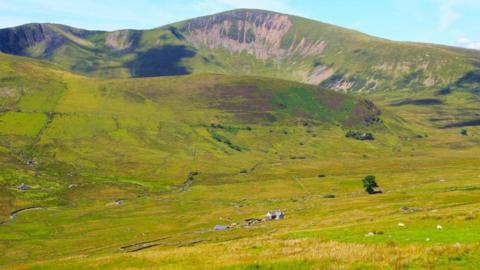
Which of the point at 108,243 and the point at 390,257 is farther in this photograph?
the point at 108,243

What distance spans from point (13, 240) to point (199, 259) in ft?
425

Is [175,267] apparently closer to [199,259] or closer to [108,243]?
[199,259]

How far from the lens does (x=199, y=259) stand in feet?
121

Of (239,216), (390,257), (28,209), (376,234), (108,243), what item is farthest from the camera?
(28,209)

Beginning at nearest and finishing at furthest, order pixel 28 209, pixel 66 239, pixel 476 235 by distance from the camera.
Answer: pixel 476 235, pixel 66 239, pixel 28 209

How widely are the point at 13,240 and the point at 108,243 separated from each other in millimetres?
35357

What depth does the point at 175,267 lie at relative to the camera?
3425cm

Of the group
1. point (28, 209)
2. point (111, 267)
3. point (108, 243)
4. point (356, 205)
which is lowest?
point (28, 209)

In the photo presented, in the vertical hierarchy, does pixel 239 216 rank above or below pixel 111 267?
below

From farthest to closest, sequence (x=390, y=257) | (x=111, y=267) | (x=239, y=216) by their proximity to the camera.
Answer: (x=239, y=216)
(x=111, y=267)
(x=390, y=257)

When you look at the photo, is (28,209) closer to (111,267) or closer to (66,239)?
(66,239)

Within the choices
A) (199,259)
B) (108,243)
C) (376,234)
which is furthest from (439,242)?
(108,243)

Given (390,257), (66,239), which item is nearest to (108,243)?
(66,239)

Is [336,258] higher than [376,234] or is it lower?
higher
